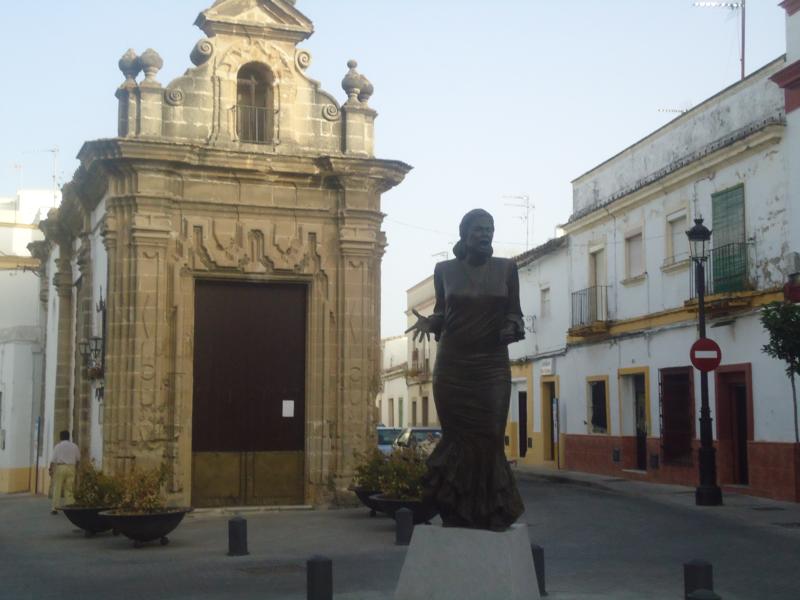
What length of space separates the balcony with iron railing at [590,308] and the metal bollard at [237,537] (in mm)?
14545

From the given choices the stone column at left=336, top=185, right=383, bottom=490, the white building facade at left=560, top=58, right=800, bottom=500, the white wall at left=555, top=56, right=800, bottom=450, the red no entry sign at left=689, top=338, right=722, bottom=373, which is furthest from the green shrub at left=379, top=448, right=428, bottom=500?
the white wall at left=555, top=56, right=800, bottom=450

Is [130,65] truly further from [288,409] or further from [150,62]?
[288,409]

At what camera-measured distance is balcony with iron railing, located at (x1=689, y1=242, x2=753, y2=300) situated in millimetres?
19516

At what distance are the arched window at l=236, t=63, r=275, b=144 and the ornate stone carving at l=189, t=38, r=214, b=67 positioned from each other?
0.62 meters

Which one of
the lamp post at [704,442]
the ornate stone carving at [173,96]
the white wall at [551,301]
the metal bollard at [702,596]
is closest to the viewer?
the metal bollard at [702,596]

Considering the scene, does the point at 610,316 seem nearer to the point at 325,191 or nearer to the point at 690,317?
the point at 690,317

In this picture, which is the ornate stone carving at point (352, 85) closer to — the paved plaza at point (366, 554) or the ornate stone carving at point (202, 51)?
the ornate stone carving at point (202, 51)

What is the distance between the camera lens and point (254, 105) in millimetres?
17797

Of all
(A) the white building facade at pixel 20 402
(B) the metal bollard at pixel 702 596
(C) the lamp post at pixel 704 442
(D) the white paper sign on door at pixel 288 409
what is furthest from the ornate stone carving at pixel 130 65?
(B) the metal bollard at pixel 702 596

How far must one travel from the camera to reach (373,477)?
1545cm

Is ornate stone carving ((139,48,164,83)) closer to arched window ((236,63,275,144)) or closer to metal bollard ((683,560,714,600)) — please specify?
arched window ((236,63,275,144))

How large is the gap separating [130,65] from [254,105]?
2.02m

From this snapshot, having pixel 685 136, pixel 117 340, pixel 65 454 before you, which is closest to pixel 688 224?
pixel 685 136

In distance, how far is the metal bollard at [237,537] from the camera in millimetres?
12266
